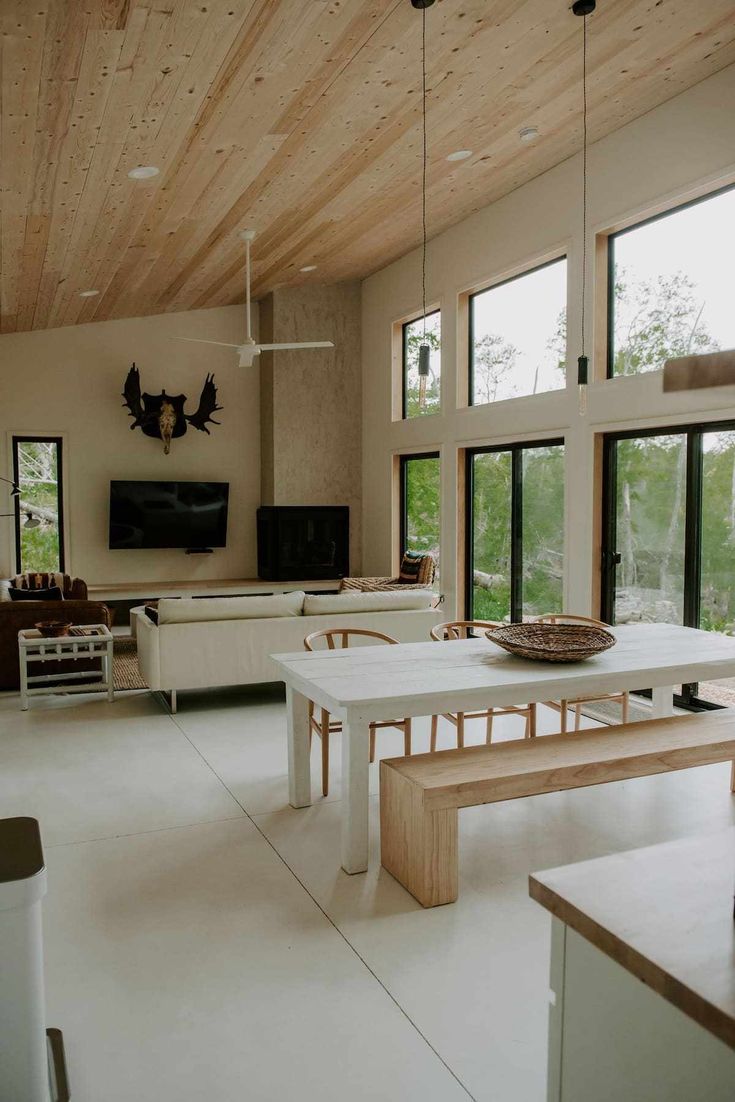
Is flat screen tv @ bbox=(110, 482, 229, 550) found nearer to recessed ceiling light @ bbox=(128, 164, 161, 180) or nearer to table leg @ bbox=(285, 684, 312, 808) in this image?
recessed ceiling light @ bbox=(128, 164, 161, 180)

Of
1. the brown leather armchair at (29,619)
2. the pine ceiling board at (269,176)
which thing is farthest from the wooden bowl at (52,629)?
the pine ceiling board at (269,176)

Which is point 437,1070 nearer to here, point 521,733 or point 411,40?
point 521,733

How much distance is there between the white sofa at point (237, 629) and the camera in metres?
5.36

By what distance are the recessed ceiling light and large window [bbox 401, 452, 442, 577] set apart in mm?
4164

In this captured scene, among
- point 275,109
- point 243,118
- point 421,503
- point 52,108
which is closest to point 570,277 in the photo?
point 275,109

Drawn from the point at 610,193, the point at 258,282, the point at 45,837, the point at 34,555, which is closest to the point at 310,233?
the point at 258,282

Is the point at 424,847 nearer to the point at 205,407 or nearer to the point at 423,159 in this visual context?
the point at 423,159

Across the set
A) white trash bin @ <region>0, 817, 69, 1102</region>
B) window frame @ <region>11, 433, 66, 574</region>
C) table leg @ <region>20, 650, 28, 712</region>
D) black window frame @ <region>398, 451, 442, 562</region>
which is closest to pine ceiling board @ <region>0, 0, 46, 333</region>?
table leg @ <region>20, 650, 28, 712</region>

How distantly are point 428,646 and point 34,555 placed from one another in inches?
256

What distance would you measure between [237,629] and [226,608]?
158 millimetres

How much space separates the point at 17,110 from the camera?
12.0ft

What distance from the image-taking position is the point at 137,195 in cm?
525

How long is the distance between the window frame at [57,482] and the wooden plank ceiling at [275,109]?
206 cm

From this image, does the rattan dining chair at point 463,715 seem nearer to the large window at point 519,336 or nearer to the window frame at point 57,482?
the large window at point 519,336
